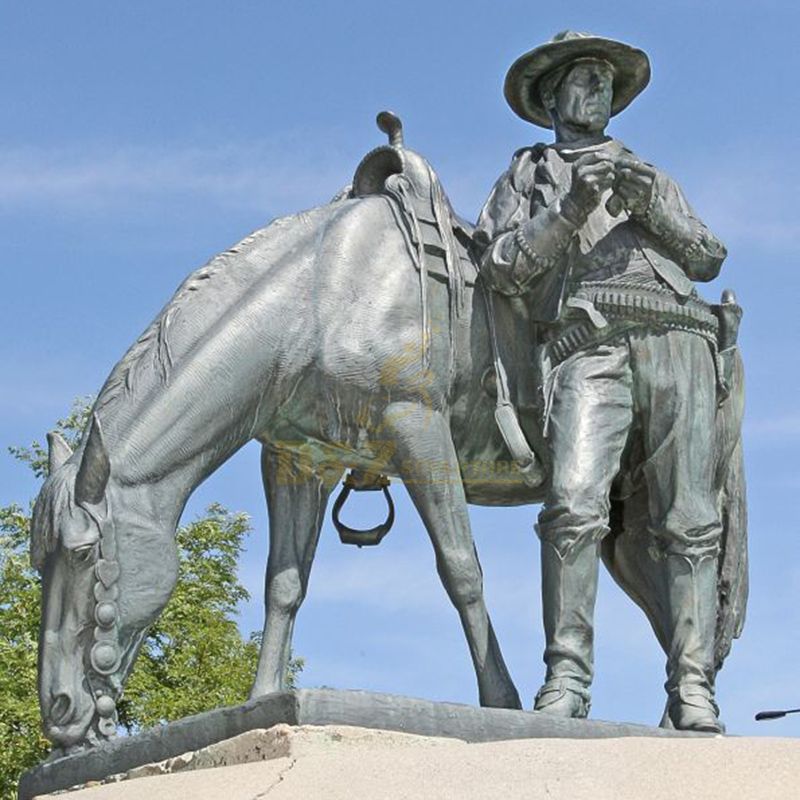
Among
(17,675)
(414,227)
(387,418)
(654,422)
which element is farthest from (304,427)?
(17,675)

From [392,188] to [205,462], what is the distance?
1.71 metres

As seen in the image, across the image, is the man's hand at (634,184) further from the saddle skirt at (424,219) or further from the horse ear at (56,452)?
the horse ear at (56,452)

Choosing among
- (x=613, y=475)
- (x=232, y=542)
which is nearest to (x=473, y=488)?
(x=613, y=475)

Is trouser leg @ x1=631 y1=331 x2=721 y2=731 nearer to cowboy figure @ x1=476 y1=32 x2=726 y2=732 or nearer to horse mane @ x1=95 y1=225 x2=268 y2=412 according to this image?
cowboy figure @ x1=476 y1=32 x2=726 y2=732

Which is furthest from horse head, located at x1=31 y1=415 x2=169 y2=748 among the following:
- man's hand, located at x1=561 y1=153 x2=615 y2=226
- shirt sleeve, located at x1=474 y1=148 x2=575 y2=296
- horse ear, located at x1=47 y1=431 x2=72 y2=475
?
man's hand, located at x1=561 y1=153 x2=615 y2=226

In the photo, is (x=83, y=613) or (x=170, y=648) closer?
(x=83, y=613)

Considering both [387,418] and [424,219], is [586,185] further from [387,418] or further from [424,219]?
[387,418]

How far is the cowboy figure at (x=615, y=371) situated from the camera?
8.16 m

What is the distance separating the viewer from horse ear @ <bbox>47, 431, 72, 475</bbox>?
7.91 meters

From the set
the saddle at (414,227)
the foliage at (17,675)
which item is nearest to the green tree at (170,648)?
the foliage at (17,675)

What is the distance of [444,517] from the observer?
8.33m

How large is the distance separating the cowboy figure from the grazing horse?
28 cm

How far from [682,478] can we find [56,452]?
8.98ft

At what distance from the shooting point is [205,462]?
7.95 metres
